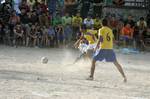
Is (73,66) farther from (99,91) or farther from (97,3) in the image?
(97,3)

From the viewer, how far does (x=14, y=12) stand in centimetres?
2414

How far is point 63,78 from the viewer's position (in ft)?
45.3

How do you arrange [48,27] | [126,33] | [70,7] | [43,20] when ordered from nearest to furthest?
[48,27] → [43,20] → [126,33] → [70,7]

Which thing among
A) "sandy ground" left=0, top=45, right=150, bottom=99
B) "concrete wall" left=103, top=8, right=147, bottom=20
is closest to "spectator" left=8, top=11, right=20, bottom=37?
"sandy ground" left=0, top=45, right=150, bottom=99

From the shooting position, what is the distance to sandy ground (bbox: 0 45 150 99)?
11.2 metres

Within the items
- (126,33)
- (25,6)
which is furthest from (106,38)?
(25,6)

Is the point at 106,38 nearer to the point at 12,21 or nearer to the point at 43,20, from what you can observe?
the point at 12,21

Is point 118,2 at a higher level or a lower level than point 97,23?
higher

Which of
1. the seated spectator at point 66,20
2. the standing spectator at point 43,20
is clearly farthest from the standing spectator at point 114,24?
the standing spectator at point 43,20

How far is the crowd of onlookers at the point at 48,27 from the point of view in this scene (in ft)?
77.7

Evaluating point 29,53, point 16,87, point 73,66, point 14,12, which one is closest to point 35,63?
point 73,66

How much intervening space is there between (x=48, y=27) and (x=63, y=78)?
1062 cm

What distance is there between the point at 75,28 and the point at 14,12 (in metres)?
2.92

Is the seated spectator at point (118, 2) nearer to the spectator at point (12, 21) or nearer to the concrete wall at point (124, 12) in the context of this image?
the concrete wall at point (124, 12)
